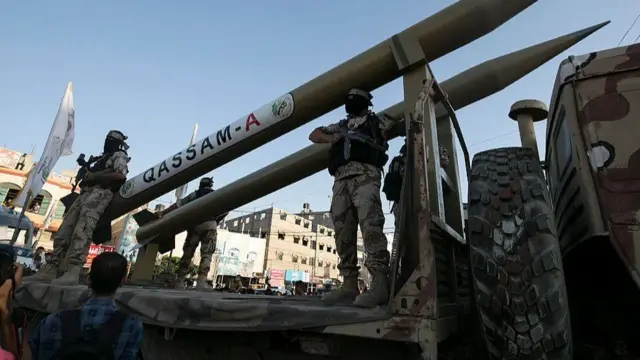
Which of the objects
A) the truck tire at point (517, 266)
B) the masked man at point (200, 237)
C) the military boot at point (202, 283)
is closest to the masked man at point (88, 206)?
the masked man at point (200, 237)

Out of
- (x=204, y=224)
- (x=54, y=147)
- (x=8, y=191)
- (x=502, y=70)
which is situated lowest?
(x=204, y=224)

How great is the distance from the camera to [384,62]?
3.18m

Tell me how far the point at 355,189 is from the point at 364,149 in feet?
0.96

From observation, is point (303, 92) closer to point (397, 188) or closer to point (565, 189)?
→ point (397, 188)

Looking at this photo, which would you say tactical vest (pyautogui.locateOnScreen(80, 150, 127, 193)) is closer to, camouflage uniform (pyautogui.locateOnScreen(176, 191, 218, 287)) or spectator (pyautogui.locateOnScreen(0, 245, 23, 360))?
camouflage uniform (pyautogui.locateOnScreen(176, 191, 218, 287))

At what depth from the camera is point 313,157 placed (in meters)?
4.60

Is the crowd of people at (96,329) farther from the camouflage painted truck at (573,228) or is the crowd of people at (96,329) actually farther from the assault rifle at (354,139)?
the assault rifle at (354,139)

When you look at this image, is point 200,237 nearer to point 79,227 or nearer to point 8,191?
point 79,227

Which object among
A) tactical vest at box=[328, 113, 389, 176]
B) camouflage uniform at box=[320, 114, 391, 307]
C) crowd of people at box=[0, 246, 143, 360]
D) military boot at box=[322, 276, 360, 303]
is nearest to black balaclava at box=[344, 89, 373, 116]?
tactical vest at box=[328, 113, 389, 176]

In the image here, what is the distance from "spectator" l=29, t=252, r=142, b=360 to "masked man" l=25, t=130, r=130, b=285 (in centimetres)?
326

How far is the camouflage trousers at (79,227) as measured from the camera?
175 inches

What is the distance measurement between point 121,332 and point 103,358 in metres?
0.11

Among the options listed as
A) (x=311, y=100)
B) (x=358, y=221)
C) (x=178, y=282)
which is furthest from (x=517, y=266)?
(x=178, y=282)

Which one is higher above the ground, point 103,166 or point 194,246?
point 103,166
